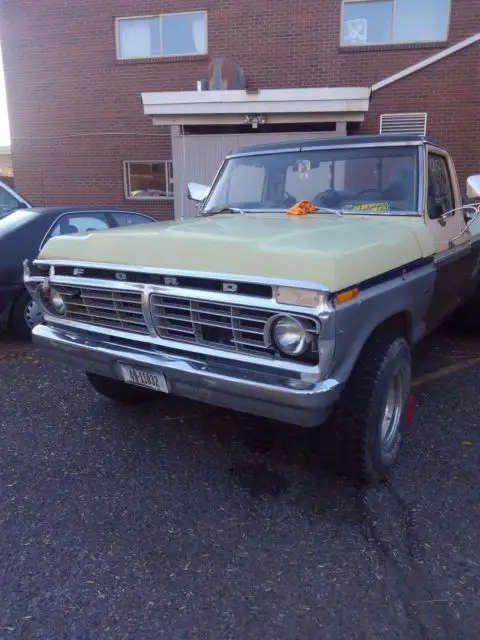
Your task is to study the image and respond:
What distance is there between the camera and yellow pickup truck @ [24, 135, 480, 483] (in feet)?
8.20

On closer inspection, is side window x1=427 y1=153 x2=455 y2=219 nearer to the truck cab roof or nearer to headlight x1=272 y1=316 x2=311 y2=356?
the truck cab roof

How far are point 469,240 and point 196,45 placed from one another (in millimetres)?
9906

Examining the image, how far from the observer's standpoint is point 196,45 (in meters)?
12.2

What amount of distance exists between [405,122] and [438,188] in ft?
26.8

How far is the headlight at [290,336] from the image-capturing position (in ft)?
8.14

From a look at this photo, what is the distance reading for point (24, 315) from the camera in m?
5.66

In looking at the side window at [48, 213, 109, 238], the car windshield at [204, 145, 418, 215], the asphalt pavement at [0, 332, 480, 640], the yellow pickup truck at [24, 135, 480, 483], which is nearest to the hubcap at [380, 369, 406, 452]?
the yellow pickup truck at [24, 135, 480, 483]

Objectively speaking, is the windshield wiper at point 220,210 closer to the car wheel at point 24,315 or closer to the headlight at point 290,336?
the headlight at point 290,336

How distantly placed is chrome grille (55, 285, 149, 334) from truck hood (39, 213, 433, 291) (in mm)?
189

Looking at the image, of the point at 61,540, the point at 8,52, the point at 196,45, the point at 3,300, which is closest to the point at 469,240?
the point at 61,540

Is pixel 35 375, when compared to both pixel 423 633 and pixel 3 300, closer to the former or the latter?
pixel 3 300

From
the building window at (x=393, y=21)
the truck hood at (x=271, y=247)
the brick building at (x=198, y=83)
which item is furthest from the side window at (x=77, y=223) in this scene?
the building window at (x=393, y=21)

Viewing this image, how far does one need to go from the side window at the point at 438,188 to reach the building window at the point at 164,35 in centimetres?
952

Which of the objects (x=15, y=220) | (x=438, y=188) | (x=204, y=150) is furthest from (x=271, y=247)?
(x=204, y=150)
